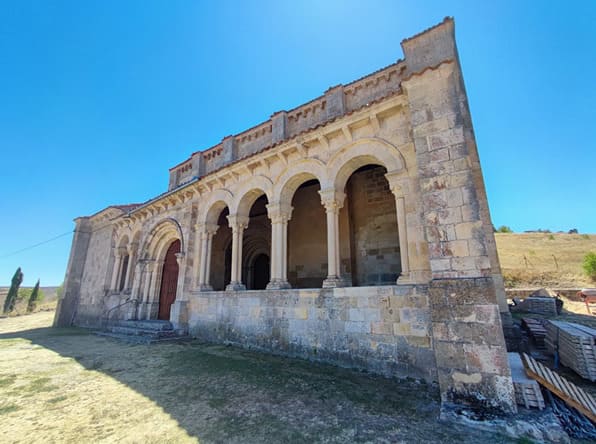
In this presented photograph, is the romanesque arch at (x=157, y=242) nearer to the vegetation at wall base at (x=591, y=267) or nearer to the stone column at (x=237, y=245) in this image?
the stone column at (x=237, y=245)

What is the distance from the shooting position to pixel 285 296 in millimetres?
6066

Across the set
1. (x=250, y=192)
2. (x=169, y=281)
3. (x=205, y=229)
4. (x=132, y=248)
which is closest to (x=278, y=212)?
(x=250, y=192)

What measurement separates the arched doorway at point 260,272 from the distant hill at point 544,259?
61.0ft

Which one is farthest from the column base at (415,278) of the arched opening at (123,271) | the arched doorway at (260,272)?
the arched opening at (123,271)

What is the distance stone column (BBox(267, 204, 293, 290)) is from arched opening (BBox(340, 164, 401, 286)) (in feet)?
6.59

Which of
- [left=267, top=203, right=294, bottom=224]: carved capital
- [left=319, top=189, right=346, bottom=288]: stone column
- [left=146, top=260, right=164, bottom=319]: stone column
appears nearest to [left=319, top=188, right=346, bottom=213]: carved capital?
[left=319, top=189, right=346, bottom=288]: stone column

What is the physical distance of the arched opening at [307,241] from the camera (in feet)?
28.4

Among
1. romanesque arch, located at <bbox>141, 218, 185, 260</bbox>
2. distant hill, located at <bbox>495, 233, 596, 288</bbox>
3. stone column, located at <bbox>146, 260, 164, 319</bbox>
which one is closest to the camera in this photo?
stone column, located at <bbox>146, 260, 164, 319</bbox>

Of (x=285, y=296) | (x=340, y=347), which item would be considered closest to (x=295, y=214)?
(x=285, y=296)

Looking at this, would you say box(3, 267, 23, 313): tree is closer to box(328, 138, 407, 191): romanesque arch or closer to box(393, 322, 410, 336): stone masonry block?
Result: box(328, 138, 407, 191): romanesque arch

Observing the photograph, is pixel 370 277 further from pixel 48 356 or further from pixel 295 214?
pixel 48 356

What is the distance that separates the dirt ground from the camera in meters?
2.71

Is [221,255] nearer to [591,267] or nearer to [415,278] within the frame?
[415,278]

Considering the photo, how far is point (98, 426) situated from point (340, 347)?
141 inches
